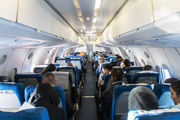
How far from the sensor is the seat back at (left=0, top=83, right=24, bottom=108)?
6.31ft

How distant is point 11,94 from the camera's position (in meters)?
1.98

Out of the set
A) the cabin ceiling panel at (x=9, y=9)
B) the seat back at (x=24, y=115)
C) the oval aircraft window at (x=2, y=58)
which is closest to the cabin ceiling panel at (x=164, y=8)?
the seat back at (x=24, y=115)

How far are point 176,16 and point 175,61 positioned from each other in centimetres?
348

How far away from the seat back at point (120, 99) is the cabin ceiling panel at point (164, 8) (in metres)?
1.01

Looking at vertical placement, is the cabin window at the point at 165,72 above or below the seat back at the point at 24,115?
above

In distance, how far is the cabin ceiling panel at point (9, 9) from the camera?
55.2 inches

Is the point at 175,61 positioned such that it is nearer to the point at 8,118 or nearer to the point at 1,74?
the point at 8,118

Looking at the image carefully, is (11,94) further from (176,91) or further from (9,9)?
(176,91)

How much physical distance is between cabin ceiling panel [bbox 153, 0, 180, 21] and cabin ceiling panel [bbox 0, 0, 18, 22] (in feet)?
5.79

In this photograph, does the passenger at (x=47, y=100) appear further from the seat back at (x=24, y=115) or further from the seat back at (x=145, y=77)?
the seat back at (x=145, y=77)

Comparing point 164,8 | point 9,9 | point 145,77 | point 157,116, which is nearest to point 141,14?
point 164,8

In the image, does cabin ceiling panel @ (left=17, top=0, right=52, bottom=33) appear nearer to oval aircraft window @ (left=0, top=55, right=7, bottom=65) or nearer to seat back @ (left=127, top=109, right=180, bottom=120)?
seat back @ (left=127, top=109, right=180, bottom=120)

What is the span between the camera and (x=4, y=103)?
2.05m

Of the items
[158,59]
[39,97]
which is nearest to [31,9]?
[39,97]
